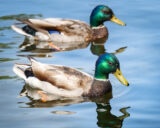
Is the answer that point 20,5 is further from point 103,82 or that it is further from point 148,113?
point 148,113

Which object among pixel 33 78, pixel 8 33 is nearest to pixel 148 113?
pixel 33 78

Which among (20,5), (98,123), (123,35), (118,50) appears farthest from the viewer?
(20,5)

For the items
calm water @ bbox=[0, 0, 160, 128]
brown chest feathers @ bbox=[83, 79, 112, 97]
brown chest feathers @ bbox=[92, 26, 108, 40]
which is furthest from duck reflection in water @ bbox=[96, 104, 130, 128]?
brown chest feathers @ bbox=[92, 26, 108, 40]

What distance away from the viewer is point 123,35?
15383 millimetres

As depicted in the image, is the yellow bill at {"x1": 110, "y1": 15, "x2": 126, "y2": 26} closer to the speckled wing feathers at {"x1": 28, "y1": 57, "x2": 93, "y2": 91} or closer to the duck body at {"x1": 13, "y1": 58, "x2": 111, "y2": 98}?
the duck body at {"x1": 13, "y1": 58, "x2": 111, "y2": 98}

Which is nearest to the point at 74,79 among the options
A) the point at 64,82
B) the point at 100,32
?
the point at 64,82

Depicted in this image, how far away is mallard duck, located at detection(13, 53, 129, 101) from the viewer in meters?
11.7

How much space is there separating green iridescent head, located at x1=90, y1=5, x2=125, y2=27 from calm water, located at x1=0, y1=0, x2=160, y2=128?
33 cm

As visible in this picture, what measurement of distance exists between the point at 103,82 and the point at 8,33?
4.45 meters

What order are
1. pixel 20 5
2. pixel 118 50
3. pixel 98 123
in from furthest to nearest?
pixel 20 5
pixel 118 50
pixel 98 123

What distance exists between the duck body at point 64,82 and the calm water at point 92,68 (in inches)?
8.6

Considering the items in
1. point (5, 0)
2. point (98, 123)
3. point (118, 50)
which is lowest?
point (98, 123)

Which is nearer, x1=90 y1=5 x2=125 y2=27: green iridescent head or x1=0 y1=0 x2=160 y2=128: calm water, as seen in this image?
x1=0 y1=0 x2=160 y2=128: calm water

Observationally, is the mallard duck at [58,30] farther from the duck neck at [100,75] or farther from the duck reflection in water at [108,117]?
the duck reflection in water at [108,117]
